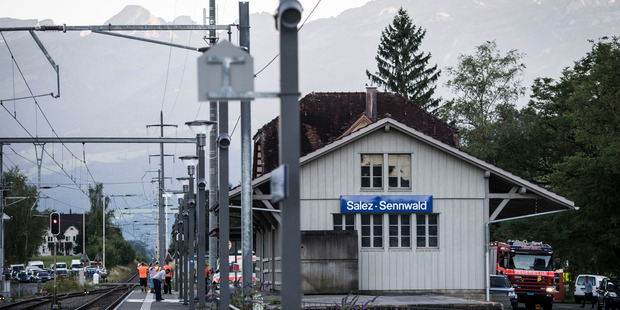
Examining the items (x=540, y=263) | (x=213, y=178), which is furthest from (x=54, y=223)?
(x=540, y=263)

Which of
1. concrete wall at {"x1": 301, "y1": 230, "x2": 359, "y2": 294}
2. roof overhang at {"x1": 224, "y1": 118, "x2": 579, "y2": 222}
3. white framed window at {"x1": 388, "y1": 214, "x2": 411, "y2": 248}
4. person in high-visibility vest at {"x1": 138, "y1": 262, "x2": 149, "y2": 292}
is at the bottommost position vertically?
person in high-visibility vest at {"x1": 138, "y1": 262, "x2": 149, "y2": 292}

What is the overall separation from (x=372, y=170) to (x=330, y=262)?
12.1ft

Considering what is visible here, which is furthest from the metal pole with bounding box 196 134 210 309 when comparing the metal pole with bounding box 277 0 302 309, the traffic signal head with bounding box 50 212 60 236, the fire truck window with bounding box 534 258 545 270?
the fire truck window with bounding box 534 258 545 270

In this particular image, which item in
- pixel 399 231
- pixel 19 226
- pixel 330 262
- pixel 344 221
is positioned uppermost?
pixel 344 221

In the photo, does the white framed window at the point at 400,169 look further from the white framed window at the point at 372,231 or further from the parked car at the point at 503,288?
the parked car at the point at 503,288

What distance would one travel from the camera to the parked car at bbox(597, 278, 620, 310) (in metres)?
43.1

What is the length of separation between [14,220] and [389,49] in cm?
4347

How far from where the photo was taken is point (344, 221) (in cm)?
3114

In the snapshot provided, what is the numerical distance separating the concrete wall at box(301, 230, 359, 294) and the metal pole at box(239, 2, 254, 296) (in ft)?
34.1

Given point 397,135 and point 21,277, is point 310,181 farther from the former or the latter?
point 21,277

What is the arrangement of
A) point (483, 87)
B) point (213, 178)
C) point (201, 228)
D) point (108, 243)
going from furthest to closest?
point (108, 243) < point (483, 87) < point (213, 178) < point (201, 228)

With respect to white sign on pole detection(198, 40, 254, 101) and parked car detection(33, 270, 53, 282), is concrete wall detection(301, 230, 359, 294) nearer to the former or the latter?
white sign on pole detection(198, 40, 254, 101)

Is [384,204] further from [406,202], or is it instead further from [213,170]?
[213,170]

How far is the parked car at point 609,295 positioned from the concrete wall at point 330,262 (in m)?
18.4
